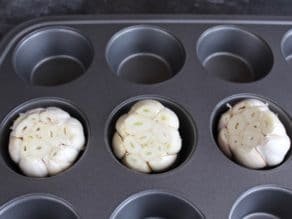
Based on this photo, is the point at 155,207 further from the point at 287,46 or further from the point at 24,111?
the point at 287,46

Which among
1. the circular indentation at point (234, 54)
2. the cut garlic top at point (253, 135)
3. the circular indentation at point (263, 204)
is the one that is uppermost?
the circular indentation at point (234, 54)

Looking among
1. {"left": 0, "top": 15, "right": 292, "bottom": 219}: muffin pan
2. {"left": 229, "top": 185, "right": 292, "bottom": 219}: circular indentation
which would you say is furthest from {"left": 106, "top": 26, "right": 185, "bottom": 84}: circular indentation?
{"left": 229, "top": 185, "right": 292, "bottom": 219}: circular indentation

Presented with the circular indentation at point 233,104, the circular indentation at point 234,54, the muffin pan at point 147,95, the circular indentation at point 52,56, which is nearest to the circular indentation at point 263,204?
the muffin pan at point 147,95

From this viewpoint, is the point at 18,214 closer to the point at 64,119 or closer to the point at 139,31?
the point at 64,119

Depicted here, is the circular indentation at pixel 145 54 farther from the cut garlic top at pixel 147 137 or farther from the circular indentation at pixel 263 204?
the circular indentation at pixel 263 204

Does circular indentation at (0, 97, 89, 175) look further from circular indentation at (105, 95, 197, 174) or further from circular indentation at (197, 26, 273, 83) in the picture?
circular indentation at (197, 26, 273, 83)

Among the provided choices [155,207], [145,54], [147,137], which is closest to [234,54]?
[145,54]

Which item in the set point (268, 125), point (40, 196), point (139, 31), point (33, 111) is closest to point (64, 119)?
point (33, 111)
